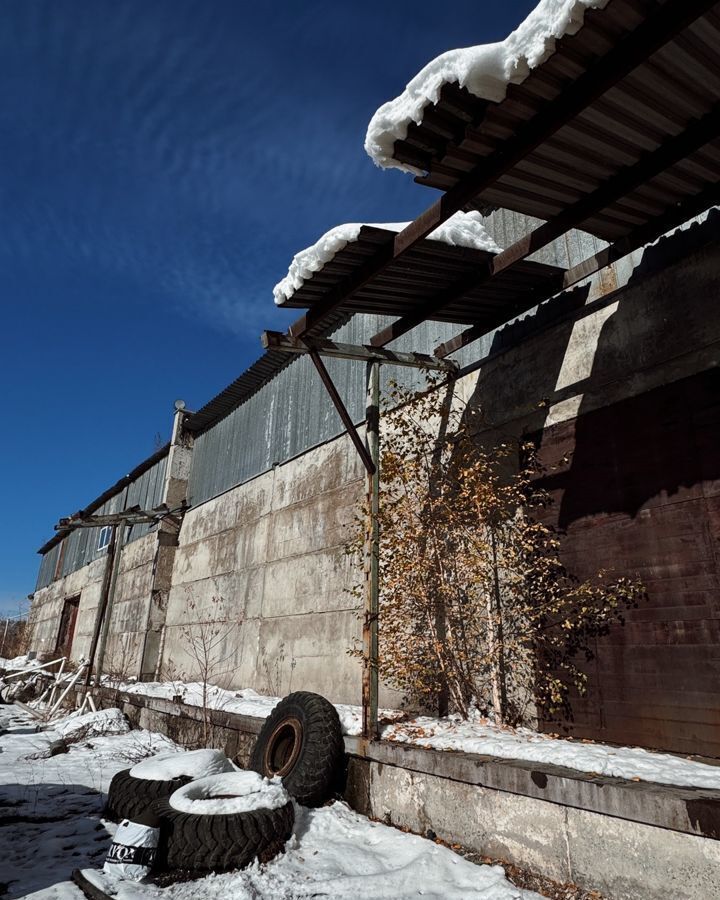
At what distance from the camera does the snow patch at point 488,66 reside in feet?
9.62

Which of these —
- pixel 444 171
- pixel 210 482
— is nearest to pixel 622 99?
pixel 444 171

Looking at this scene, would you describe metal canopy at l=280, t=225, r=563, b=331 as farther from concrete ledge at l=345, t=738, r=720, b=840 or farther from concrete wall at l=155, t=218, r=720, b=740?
concrete ledge at l=345, t=738, r=720, b=840

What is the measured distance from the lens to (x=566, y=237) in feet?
20.1

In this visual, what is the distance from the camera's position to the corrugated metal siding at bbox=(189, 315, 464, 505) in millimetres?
8266

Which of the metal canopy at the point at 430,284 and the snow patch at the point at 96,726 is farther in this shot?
the snow patch at the point at 96,726

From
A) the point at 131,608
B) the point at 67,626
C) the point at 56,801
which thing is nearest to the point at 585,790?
the point at 56,801

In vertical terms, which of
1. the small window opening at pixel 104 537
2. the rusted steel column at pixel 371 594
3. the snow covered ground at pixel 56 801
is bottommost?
the snow covered ground at pixel 56 801

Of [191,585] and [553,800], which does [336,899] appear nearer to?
[553,800]

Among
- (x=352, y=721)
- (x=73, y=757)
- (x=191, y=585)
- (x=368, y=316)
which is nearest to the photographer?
(x=352, y=721)

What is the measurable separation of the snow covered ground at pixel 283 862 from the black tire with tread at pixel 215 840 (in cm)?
10

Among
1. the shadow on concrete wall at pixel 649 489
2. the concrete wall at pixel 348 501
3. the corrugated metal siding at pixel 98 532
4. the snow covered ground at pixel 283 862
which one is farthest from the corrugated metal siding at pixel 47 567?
the shadow on concrete wall at pixel 649 489

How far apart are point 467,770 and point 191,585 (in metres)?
9.88

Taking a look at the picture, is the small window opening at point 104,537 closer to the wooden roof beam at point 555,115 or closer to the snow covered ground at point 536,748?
the snow covered ground at point 536,748

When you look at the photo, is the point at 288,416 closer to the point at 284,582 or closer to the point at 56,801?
the point at 284,582
